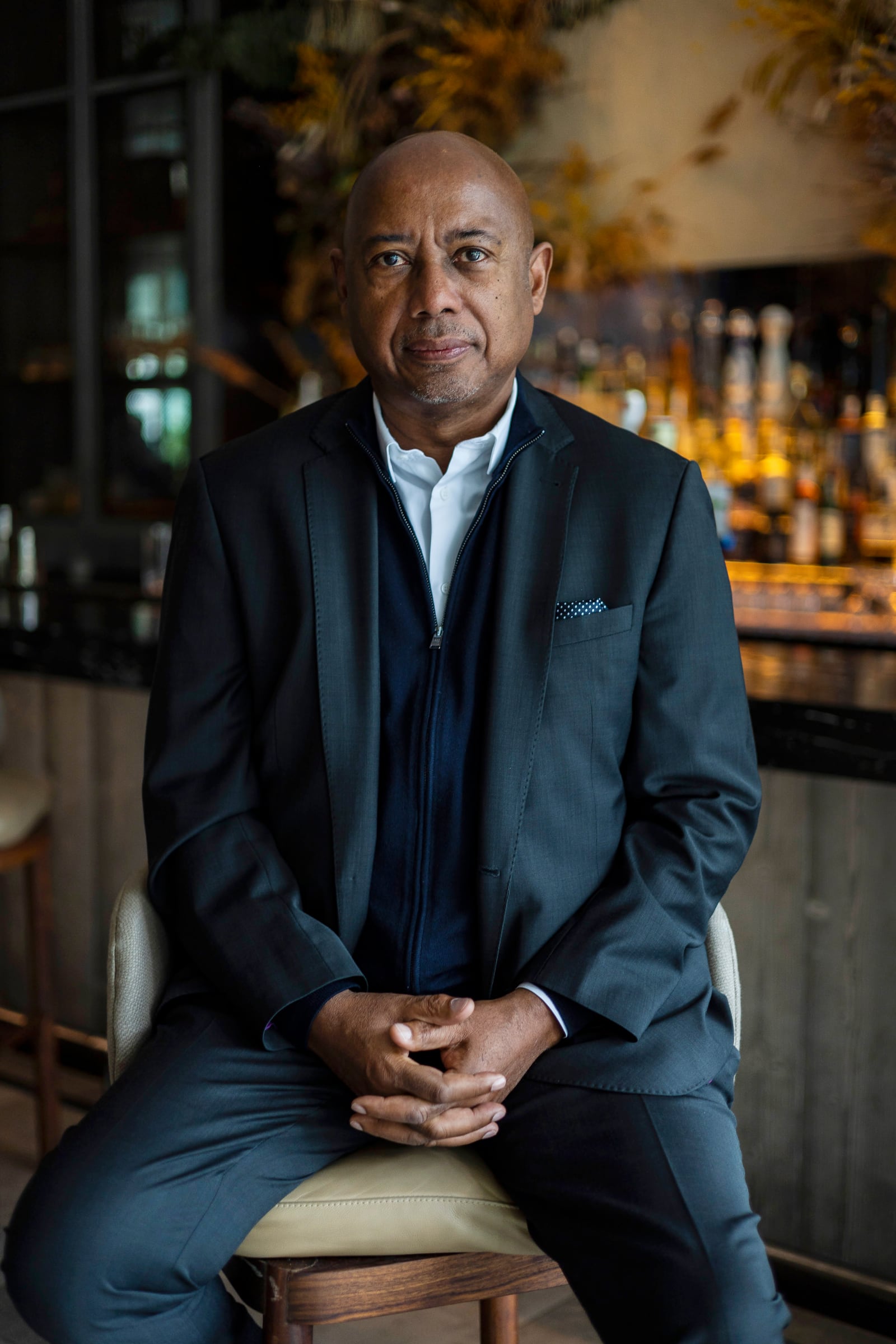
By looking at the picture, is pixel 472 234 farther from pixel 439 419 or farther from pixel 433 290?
pixel 439 419

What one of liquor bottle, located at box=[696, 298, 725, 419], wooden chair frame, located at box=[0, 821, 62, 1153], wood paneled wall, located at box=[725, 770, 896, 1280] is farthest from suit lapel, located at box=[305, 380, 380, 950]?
liquor bottle, located at box=[696, 298, 725, 419]

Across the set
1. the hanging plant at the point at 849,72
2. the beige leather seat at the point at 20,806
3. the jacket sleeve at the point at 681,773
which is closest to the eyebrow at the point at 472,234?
the jacket sleeve at the point at 681,773

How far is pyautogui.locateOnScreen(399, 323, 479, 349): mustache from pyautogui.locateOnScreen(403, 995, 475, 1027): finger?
68 cm

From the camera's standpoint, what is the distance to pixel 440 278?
1.38 m

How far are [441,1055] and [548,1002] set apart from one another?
0.38 ft

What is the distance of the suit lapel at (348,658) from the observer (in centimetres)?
137

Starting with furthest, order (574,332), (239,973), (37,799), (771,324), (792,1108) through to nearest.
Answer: (574,332), (771,324), (37,799), (792,1108), (239,973)

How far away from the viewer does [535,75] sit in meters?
3.49

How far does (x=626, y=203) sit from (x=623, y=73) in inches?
13.0

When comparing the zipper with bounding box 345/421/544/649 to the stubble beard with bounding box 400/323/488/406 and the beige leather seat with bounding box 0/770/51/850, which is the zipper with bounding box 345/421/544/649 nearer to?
the stubble beard with bounding box 400/323/488/406

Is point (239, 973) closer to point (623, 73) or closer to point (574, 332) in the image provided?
point (574, 332)

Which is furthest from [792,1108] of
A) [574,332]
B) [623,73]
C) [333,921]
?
Result: [623,73]

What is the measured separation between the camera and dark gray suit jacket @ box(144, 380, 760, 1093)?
52.1 inches

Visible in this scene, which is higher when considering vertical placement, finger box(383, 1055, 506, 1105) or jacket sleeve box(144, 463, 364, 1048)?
jacket sleeve box(144, 463, 364, 1048)
